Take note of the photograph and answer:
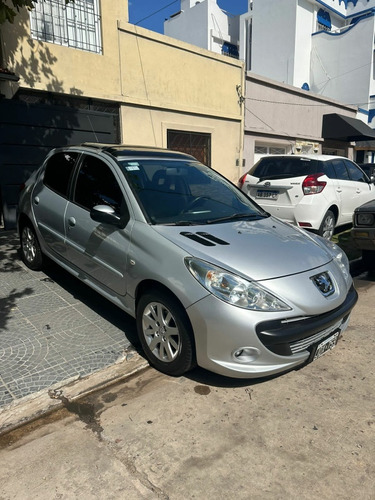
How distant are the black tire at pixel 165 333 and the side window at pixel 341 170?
5682 mm

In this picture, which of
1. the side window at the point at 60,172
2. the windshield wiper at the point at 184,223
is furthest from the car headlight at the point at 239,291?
the side window at the point at 60,172

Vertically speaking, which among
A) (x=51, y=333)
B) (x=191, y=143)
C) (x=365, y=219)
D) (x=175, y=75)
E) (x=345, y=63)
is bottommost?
(x=51, y=333)

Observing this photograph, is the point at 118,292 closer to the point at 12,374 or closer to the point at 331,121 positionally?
the point at 12,374

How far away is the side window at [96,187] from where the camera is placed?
3.57m

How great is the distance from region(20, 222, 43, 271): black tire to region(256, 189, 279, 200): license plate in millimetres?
4125

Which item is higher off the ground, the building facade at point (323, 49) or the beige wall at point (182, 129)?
the building facade at point (323, 49)

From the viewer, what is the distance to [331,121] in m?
17.2

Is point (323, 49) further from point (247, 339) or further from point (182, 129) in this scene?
point (247, 339)

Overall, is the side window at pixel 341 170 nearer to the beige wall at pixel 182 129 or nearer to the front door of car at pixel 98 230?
the beige wall at pixel 182 129

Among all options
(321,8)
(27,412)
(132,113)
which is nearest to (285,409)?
(27,412)

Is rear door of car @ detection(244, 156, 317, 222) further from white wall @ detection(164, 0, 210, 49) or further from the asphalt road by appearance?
white wall @ detection(164, 0, 210, 49)

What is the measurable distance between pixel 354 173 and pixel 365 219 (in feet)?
10.1

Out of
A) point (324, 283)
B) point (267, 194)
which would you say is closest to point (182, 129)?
point (267, 194)

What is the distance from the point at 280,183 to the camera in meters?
6.86
